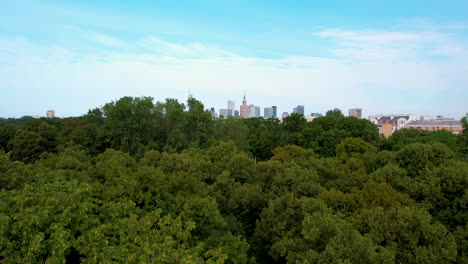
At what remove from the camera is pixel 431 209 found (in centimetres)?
1948

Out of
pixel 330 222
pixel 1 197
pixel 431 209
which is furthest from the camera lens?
pixel 431 209

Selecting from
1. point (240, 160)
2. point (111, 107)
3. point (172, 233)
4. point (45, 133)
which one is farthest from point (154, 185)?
point (45, 133)

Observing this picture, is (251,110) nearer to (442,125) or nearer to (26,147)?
(442,125)

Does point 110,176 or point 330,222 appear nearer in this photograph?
point 330,222

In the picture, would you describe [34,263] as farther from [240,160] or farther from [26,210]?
[240,160]

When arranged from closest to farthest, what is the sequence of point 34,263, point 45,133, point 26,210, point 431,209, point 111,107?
point 34,263
point 26,210
point 431,209
point 111,107
point 45,133

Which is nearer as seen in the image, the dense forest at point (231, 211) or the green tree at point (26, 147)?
the dense forest at point (231, 211)

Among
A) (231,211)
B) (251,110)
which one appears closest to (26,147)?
(231,211)

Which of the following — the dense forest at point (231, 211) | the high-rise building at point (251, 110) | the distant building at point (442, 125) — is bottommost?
the dense forest at point (231, 211)

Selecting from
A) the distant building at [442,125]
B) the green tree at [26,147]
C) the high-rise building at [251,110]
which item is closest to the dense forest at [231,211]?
the green tree at [26,147]

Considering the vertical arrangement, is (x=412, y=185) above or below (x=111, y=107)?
below

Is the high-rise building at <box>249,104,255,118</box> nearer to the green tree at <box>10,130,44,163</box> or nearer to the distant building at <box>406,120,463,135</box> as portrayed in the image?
the distant building at <box>406,120,463,135</box>

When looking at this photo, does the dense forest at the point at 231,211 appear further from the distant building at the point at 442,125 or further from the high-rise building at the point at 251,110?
the high-rise building at the point at 251,110

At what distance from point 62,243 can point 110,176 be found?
5.79 m
